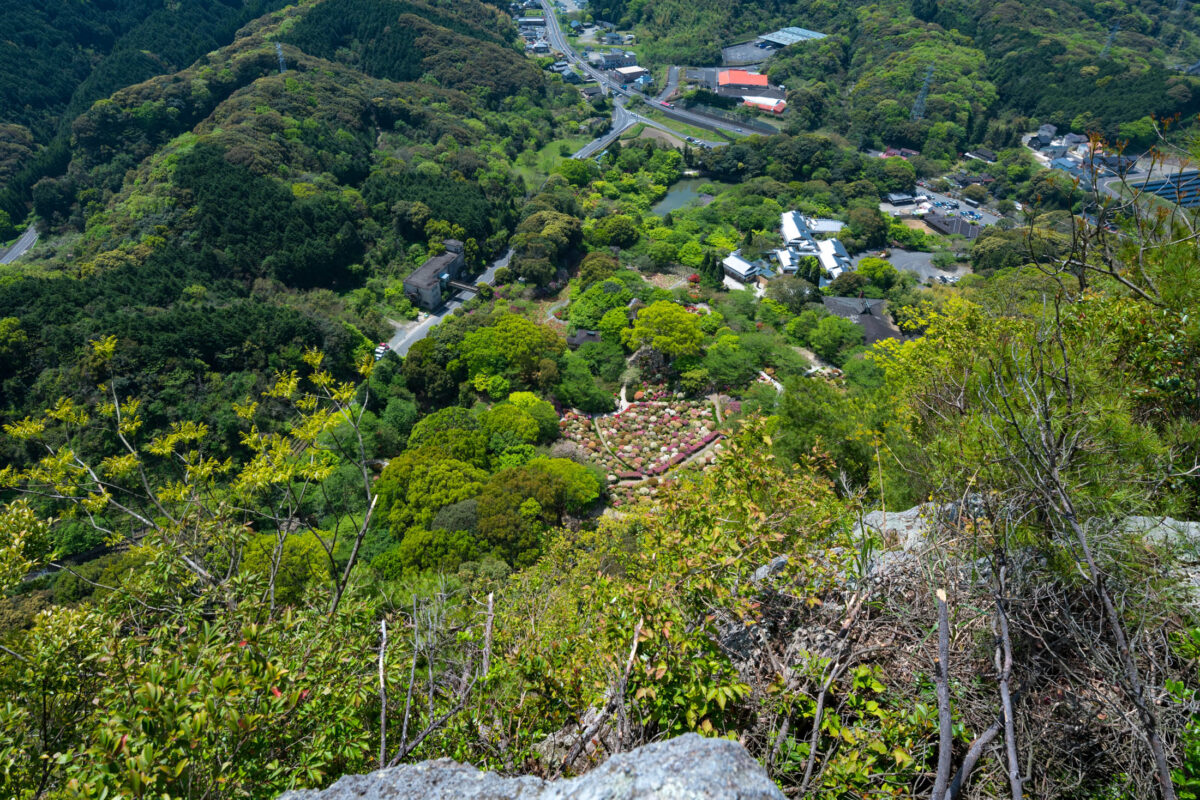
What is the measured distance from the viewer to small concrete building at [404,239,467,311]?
39.1 metres

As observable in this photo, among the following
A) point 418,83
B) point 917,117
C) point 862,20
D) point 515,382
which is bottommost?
point 515,382

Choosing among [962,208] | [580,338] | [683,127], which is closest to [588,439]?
[580,338]

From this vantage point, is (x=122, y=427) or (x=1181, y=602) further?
(x=122, y=427)

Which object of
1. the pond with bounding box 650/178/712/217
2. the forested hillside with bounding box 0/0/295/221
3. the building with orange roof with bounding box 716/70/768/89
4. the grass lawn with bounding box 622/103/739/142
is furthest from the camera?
the building with orange roof with bounding box 716/70/768/89

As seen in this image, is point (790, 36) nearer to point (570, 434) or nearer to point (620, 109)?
point (620, 109)

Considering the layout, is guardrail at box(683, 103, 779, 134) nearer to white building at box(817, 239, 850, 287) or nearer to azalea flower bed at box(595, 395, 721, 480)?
white building at box(817, 239, 850, 287)

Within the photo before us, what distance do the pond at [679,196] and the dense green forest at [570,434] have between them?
1618mm

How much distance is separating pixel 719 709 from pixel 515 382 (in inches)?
1012

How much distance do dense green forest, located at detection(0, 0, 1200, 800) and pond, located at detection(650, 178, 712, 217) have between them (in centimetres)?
162

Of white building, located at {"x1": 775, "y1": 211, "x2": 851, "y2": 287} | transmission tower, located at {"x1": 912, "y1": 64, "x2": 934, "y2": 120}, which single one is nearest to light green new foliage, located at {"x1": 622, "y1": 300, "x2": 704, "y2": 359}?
white building, located at {"x1": 775, "y1": 211, "x2": 851, "y2": 287}

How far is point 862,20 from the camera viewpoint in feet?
279

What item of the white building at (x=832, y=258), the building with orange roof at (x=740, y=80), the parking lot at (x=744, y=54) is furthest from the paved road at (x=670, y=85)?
the white building at (x=832, y=258)

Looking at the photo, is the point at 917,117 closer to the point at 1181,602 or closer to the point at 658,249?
the point at 658,249

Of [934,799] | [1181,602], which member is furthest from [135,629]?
[1181,602]
